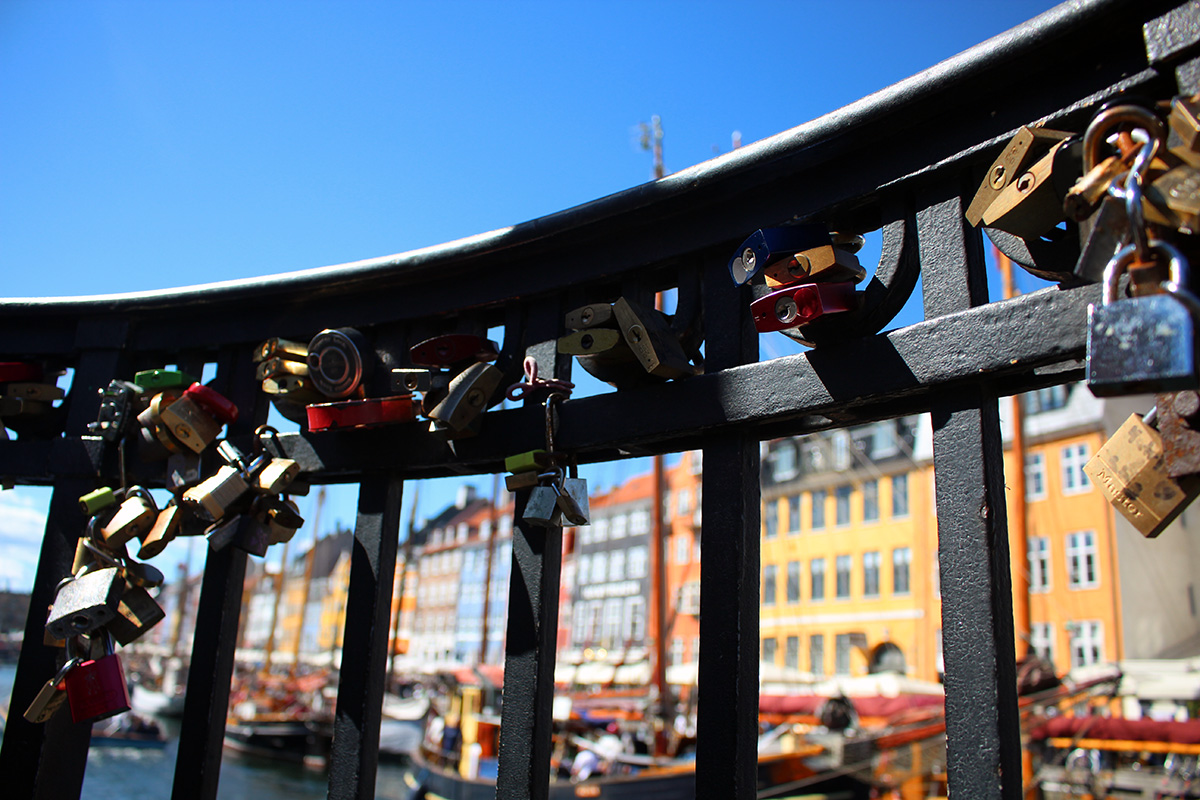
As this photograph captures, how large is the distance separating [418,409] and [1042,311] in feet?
4.96

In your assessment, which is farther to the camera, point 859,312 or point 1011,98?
point 859,312

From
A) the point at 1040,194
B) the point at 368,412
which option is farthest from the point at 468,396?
the point at 1040,194

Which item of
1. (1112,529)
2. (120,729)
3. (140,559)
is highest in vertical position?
(1112,529)

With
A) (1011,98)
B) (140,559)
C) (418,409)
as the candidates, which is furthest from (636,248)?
(140,559)

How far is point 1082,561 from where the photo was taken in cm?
2439

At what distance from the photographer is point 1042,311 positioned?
1.38 metres

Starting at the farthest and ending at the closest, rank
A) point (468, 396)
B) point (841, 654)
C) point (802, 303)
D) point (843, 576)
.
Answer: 1. point (843, 576)
2. point (841, 654)
3. point (468, 396)
4. point (802, 303)

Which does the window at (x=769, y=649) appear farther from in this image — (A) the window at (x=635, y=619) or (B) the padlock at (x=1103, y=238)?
(B) the padlock at (x=1103, y=238)

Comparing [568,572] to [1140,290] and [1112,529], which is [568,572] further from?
[1140,290]

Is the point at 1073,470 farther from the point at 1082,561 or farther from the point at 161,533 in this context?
the point at 161,533

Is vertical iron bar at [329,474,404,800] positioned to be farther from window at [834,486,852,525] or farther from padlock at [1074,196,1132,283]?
window at [834,486,852,525]

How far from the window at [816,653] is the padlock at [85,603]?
31.9 metres

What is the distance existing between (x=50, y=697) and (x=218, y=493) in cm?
69

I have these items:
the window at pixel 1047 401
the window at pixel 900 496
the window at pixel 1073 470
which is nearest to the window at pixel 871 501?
the window at pixel 900 496
